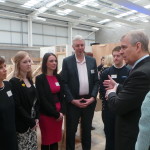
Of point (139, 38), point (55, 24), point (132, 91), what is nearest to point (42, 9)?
point (55, 24)

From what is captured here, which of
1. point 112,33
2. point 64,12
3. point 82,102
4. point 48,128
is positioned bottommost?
point 48,128

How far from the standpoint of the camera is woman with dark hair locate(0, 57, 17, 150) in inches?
63.2

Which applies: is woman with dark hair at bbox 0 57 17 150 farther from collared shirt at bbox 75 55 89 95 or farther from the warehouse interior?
the warehouse interior

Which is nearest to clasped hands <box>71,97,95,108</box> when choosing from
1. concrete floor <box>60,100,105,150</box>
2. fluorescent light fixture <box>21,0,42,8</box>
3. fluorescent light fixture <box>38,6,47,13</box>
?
concrete floor <box>60,100,105,150</box>

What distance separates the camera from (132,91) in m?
1.22

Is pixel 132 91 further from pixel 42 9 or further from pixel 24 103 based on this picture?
pixel 42 9

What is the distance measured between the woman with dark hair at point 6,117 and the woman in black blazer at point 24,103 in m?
0.15

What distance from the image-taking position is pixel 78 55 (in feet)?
7.67

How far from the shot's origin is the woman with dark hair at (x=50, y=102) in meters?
2.14

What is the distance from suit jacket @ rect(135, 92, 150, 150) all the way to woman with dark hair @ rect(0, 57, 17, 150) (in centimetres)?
114

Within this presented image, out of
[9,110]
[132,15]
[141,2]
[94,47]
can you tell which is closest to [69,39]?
[132,15]

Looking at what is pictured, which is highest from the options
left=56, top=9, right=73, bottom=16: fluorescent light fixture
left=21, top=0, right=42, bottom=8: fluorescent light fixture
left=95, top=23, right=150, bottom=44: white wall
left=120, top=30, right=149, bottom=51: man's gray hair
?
left=21, top=0, right=42, bottom=8: fluorescent light fixture

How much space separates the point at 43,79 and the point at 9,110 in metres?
0.62

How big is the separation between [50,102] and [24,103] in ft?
1.14
